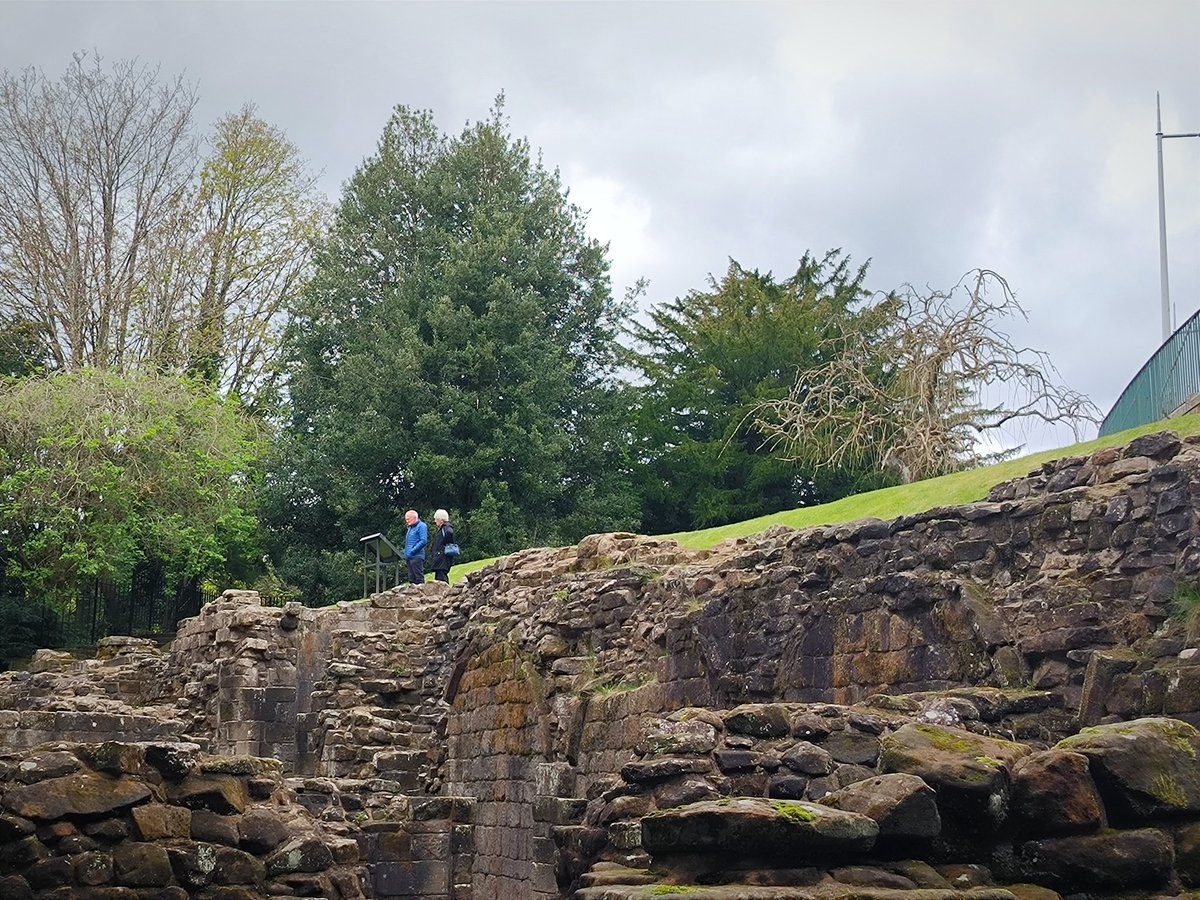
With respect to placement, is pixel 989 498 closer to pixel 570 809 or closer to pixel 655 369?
pixel 570 809

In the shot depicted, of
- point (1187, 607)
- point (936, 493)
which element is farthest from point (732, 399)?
point (1187, 607)

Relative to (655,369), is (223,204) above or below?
above

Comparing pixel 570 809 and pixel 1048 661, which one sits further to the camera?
pixel 570 809

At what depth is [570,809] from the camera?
547 inches

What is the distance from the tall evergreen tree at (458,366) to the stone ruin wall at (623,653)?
8873 mm

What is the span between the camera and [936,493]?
1856 centimetres

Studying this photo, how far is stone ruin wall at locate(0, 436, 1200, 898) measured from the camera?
36.3ft

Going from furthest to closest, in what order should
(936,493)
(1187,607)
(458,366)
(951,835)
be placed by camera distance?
(458,366)
(936,493)
(1187,607)
(951,835)

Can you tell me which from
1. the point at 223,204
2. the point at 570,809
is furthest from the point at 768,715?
the point at 223,204

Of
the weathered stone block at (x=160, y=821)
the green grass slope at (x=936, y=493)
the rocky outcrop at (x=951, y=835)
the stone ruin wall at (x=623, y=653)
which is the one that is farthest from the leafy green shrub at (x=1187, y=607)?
the weathered stone block at (x=160, y=821)

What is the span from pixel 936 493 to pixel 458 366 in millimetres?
18670

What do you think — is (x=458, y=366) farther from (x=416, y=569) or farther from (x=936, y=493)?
(x=936, y=493)

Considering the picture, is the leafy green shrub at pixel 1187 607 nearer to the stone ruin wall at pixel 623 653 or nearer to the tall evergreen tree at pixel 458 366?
the stone ruin wall at pixel 623 653

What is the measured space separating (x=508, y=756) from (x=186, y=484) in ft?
61.9
